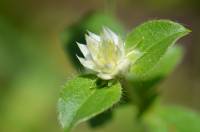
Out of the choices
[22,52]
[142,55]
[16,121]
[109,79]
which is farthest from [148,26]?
[22,52]

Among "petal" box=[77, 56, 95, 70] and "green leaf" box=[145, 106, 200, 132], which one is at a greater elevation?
"petal" box=[77, 56, 95, 70]

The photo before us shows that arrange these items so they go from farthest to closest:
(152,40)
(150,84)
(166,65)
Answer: (166,65), (150,84), (152,40)

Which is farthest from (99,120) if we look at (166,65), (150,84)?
(166,65)

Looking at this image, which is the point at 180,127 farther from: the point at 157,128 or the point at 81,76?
the point at 81,76

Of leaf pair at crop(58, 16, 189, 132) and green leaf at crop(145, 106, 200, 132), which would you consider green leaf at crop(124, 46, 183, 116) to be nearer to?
green leaf at crop(145, 106, 200, 132)

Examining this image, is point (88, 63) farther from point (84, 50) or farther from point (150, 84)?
point (150, 84)

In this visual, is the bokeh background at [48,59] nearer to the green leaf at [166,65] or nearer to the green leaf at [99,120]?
the green leaf at [99,120]

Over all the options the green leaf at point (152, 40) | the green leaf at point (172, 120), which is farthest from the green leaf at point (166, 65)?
the green leaf at point (152, 40)

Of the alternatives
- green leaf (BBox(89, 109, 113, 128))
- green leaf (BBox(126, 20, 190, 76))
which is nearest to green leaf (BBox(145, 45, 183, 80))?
green leaf (BBox(89, 109, 113, 128))
